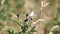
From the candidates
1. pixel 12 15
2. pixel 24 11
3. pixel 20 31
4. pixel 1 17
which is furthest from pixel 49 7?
pixel 20 31

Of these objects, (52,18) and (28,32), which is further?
(52,18)

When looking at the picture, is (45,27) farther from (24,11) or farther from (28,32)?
(28,32)

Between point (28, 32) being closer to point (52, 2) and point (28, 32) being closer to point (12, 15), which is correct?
point (12, 15)

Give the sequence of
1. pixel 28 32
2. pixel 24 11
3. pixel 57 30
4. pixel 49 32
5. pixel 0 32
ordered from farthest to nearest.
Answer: pixel 24 11 → pixel 57 30 → pixel 49 32 → pixel 0 32 → pixel 28 32

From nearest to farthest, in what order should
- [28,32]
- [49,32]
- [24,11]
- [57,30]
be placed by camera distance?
[28,32]
[49,32]
[57,30]
[24,11]

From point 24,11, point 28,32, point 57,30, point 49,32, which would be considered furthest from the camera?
point 24,11

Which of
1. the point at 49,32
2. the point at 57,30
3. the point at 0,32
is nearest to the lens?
the point at 0,32

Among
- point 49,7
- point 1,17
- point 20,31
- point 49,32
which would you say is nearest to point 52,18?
point 49,7

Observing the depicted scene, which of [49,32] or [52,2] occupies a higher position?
[52,2]

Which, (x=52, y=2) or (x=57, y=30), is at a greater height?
(x=52, y=2)
